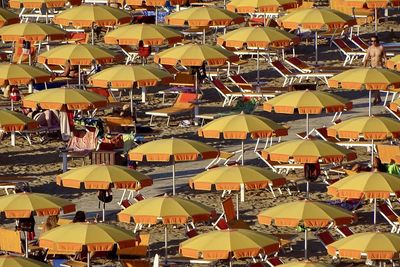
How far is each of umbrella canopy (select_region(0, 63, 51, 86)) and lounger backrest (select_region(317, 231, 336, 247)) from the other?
35.0 feet

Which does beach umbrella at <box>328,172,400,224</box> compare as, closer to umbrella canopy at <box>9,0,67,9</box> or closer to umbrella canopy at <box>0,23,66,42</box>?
umbrella canopy at <box>0,23,66,42</box>

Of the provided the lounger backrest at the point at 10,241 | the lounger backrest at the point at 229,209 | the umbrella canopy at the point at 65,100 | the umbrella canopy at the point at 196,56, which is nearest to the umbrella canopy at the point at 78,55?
the umbrella canopy at the point at 196,56

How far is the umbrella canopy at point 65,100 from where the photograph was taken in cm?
3875

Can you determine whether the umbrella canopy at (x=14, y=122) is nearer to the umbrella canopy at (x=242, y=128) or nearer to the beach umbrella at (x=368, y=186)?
the umbrella canopy at (x=242, y=128)

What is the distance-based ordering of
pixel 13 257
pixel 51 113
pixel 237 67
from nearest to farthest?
pixel 13 257 → pixel 51 113 → pixel 237 67

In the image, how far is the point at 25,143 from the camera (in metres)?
A: 40.6

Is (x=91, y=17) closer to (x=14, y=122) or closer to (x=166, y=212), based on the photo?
(x=14, y=122)

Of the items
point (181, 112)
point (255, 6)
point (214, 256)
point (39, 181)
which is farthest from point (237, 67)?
point (214, 256)

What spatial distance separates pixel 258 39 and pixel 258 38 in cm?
4

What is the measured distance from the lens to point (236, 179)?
33.2 m

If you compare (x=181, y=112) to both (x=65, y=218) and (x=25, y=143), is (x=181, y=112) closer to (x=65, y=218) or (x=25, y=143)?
(x=25, y=143)

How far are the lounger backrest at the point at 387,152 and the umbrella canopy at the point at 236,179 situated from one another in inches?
144

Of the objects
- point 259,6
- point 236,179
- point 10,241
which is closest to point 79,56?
point 259,6

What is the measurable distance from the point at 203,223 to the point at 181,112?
8906 millimetres
